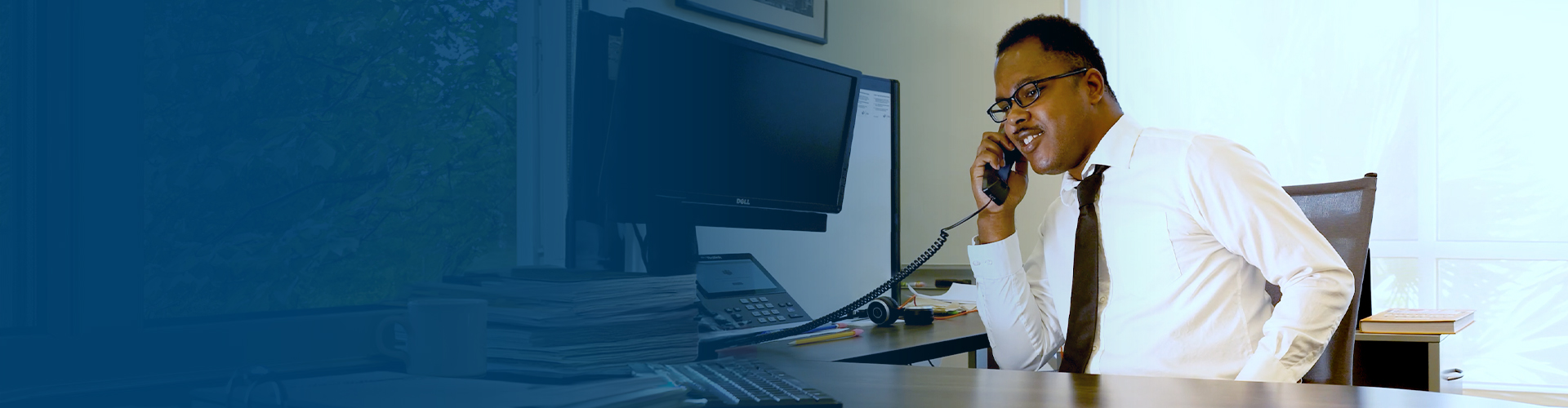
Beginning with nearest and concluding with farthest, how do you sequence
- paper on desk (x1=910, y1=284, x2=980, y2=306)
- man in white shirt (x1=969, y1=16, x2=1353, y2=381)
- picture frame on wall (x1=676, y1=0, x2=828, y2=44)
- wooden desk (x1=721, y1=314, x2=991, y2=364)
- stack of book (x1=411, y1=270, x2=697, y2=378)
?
stack of book (x1=411, y1=270, x2=697, y2=378) < wooden desk (x1=721, y1=314, x2=991, y2=364) < man in white shirt (x1=969, y1=16, x2=1353, y2=381) < picture frame on wall (x1=676, y1=0, x2=828, y2=44) < paper on desk (x1=910, y1=284, x2=980, y2=306)

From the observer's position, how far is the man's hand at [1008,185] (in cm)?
168

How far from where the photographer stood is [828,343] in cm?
138

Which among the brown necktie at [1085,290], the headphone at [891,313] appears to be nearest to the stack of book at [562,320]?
the headphone at [891,313]

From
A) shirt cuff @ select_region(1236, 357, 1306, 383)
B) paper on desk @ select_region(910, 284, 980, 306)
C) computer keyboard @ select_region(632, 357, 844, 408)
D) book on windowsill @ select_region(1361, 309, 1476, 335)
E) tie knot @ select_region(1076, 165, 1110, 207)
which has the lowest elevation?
book on windowsill @ select_region(1361, 309, 1476, 335)

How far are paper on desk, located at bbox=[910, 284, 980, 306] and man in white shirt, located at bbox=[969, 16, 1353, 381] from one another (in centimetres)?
36

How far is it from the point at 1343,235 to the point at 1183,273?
0.40m

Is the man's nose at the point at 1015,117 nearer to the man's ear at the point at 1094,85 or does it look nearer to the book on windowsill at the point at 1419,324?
the man's ear at the point at 1094,85

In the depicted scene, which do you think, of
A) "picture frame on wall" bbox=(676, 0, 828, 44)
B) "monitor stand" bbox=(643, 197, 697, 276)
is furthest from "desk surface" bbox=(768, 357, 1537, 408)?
"picture frame on wall" bbox=(676, 0, 828, 44)

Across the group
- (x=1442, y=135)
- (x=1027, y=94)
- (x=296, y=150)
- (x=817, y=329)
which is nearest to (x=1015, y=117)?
(x=1027, y=94)

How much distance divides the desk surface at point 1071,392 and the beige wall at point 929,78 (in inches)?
Answer: 49.2

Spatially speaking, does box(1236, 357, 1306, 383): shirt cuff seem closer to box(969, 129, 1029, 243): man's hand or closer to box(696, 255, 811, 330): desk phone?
box(969, 129, 1029, 243): man's hand

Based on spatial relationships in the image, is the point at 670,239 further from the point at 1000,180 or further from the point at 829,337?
the point at 1000,180

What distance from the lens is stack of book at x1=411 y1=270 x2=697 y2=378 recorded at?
2.72 feet

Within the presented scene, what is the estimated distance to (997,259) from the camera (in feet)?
5.44
